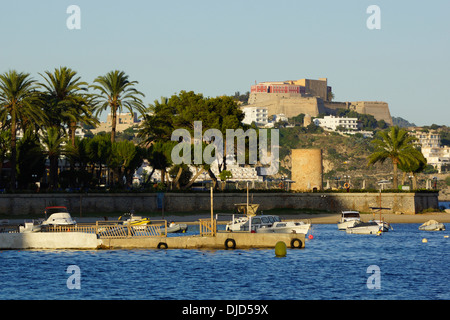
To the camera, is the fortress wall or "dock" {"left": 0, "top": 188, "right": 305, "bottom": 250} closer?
"dock" {"left": 0, "top": 188, "right": 305, "bottom": 250}

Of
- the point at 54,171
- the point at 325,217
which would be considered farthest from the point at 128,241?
the point at 325,217

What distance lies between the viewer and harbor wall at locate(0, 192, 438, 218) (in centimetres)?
9038

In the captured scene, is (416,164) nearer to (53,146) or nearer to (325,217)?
(325,217)

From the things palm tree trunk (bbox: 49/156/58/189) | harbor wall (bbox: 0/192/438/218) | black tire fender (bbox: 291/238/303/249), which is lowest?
black tire fender (bbox: 291/238/303/249)

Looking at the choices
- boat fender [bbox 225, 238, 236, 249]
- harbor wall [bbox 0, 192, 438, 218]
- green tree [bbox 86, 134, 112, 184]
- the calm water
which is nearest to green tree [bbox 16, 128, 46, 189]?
green tree [bbox 86, 134, 112, 184]

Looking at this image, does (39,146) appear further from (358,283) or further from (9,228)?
(358,283)

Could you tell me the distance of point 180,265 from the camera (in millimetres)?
56812

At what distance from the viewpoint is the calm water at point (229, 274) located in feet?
149

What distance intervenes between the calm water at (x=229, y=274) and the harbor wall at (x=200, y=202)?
27548 millimetres

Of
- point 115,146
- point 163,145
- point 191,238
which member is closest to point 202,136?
point 163,145

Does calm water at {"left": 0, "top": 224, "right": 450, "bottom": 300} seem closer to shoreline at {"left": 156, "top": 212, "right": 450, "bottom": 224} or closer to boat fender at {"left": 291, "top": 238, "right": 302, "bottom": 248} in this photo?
boat fender at {"left": 291, "top": 238, "right": 302, "bottom": 248}

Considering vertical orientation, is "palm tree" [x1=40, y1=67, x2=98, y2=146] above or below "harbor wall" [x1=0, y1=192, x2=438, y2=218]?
above

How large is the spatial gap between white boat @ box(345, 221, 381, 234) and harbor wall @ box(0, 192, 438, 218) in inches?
762

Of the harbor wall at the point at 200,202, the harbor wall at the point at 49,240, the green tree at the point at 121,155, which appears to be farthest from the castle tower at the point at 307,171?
the harbor wall at the point at 49,240
